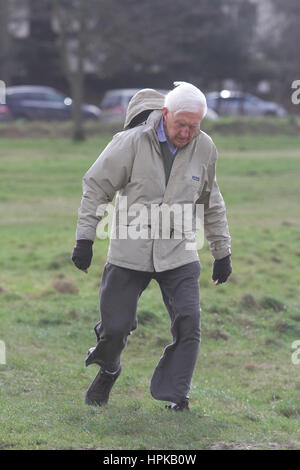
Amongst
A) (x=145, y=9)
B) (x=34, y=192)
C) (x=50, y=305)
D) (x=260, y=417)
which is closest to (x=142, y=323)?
(x=50, y=305)

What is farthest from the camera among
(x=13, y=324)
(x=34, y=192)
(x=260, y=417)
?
(x=34, y=192)

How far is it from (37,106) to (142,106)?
97.6 feet

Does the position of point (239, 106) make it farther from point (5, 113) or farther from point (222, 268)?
point (222, 268)

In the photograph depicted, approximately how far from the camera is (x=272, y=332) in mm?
8727

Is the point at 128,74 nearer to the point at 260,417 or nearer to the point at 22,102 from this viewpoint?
the point at 22,102

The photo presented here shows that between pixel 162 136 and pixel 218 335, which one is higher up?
pixel 162 136

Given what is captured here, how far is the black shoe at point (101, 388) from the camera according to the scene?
5980 millimetres

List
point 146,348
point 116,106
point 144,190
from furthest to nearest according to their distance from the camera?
point 116,106, point 146,348, point 144,190

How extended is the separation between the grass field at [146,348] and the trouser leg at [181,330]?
0.17 metres

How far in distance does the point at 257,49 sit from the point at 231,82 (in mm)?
2307

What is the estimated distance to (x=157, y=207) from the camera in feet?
18.2

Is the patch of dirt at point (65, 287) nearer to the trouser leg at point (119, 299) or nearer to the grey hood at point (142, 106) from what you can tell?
the trouser leg at point (119, 299)

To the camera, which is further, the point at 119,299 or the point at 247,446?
the point at 119,299

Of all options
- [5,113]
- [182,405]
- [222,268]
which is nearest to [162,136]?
[222,268]
